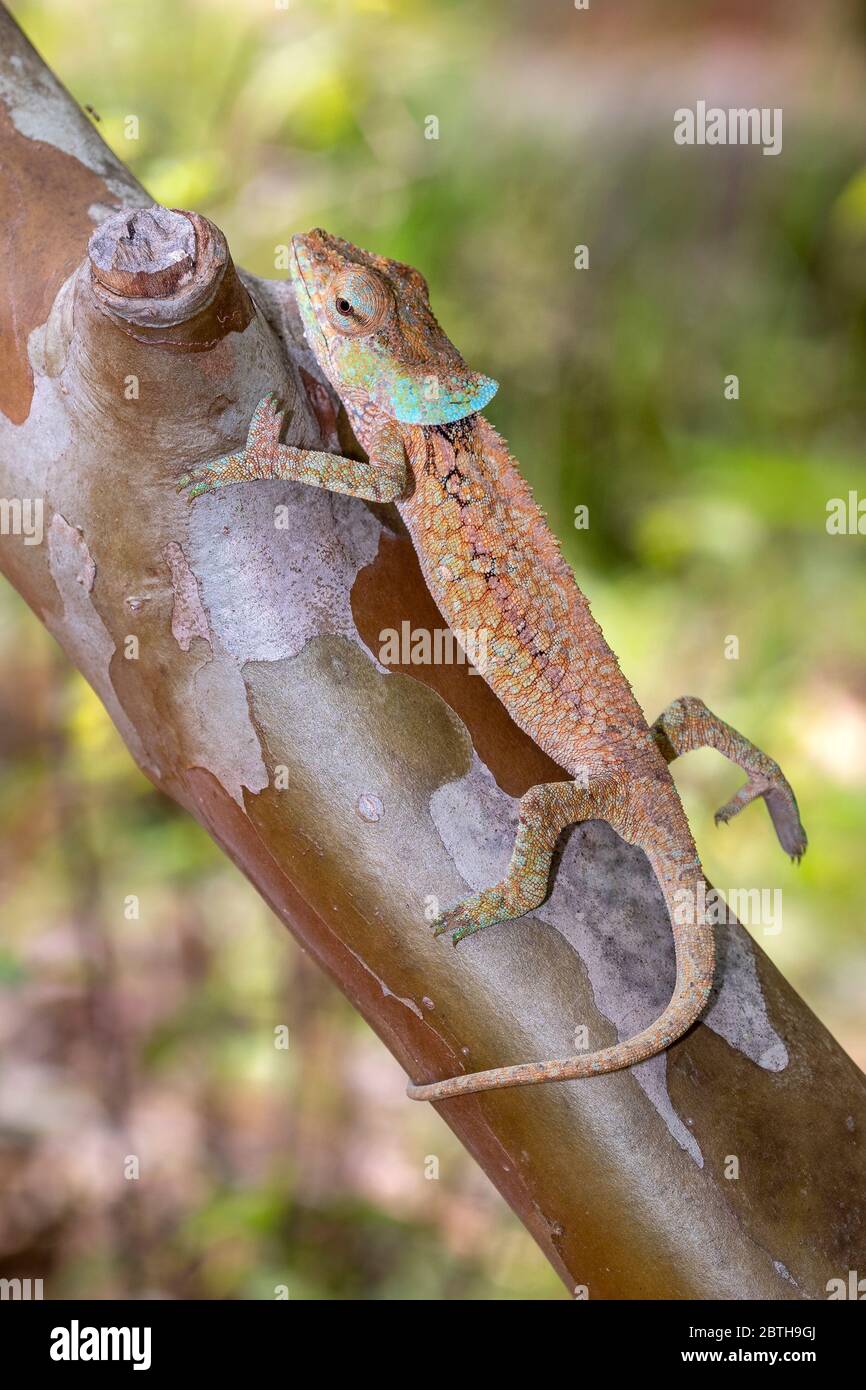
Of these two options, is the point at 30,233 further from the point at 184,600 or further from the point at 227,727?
the point at 227,727

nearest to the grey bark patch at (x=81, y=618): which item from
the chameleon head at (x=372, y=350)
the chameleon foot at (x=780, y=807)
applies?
the chameleon head at (x=372, y=350)

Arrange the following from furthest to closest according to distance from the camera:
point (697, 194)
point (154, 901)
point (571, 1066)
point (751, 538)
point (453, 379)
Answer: point (697, 194)
point (751, 538)
point (154, 901)
point (453, 379)
point (571, 1066)

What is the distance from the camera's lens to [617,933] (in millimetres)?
2092

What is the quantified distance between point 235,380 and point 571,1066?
1342 mm

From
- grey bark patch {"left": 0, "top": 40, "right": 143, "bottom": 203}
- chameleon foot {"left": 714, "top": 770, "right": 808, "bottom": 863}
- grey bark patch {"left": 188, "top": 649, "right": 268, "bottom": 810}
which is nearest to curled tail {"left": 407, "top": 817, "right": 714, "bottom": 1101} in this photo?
grey bark patch {"left": 188, "top": 649, "right": 268, "bottom": 810}

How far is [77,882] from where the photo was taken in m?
4.21

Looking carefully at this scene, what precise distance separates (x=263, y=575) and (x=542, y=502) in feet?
12.1

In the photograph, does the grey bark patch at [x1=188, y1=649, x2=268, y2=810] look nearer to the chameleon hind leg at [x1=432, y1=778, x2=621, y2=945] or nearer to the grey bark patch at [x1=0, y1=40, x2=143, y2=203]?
the chameleon hind leg at [x1=432, y1=778, x2=621, y2=945]

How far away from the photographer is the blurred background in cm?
409

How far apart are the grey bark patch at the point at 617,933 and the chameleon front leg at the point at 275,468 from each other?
65 cm

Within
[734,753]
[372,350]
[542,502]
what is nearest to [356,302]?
[372,350]

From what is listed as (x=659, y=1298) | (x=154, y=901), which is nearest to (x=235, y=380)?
(x=659, y=1298)

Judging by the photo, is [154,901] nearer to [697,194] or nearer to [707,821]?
[707,821]

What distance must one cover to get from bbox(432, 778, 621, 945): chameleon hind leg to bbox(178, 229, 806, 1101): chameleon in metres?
0.01
